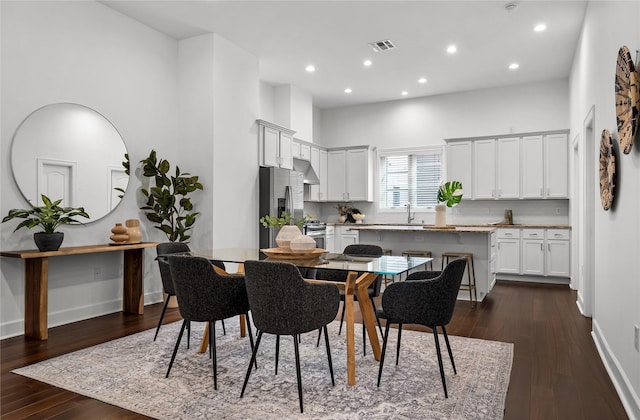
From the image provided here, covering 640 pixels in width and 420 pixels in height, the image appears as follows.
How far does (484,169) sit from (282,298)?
5.88 m

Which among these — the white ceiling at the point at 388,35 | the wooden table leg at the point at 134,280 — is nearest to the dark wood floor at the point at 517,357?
the wooden table leg at the point at 134,280

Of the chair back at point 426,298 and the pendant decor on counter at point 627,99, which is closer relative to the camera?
the pendant decor on counter at point 627,99

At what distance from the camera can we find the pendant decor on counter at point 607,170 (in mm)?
2844

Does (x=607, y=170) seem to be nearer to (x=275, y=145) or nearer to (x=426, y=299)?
(x=426, y=299)

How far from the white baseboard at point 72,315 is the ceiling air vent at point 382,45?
431 cm

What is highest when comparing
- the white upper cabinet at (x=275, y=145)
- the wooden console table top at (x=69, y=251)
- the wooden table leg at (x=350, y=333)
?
the white upper cabinet at (x=275, y=145)

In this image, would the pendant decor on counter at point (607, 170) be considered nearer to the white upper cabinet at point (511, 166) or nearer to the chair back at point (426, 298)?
the chair back at point (426, 298)

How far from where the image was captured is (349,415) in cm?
228

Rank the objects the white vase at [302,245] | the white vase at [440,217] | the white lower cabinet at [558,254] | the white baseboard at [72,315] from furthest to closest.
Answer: the white lower cabinet at [558,254] < the white vase at [440,217] < the white baseboard at [72,315] < the white vase at [302,245]

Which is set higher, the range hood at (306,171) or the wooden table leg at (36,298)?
the range hood at (306,171)

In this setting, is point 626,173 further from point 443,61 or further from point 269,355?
point 443,61

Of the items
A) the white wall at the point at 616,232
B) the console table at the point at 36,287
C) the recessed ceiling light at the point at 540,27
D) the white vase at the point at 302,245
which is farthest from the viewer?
the recessed ceiling light at the point at 540,27

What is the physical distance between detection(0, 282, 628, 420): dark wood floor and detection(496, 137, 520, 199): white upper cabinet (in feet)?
7.04

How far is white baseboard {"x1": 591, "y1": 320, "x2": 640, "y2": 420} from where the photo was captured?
2.25m
